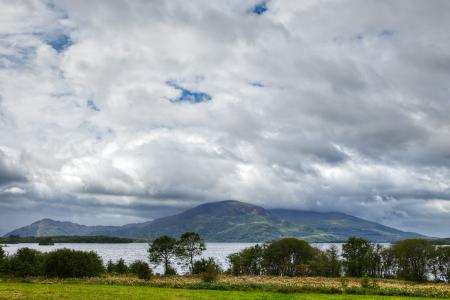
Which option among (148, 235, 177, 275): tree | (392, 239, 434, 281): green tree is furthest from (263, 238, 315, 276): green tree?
(148, 235, 177, 275): tree

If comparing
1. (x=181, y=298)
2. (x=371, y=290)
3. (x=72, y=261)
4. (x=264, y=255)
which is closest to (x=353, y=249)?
(x=264, y=255)

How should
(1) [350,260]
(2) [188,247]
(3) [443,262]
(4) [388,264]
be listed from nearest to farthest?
(3) [443,262], (4) [388,264], (2) [188,247], (1) [350,260]

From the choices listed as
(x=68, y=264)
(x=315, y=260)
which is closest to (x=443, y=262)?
(x=315, y=260)

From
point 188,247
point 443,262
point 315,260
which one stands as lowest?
point 315,260

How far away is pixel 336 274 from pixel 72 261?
72638 mm

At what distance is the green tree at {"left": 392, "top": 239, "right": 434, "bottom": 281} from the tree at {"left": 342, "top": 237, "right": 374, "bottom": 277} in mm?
8213

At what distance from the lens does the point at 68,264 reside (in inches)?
3816

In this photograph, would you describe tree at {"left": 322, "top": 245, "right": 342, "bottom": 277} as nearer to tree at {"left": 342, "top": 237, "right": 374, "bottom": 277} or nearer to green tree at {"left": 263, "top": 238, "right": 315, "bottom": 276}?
tree at {"left": 342, "top": 237, "right": 374, "bottom": 277}

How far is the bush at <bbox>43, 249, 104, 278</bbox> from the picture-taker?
318ft

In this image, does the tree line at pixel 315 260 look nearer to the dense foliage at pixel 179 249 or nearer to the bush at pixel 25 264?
the dense foliage at pixel 179 249

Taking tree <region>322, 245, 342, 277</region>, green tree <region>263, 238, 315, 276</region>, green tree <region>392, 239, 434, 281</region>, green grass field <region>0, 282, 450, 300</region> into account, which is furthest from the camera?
green tree <region>263, 238, 315, 276</region>

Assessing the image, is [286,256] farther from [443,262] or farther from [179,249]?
[443,262]

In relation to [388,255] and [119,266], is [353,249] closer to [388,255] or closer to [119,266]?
[388,255]

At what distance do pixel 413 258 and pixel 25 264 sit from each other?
100516 mm
